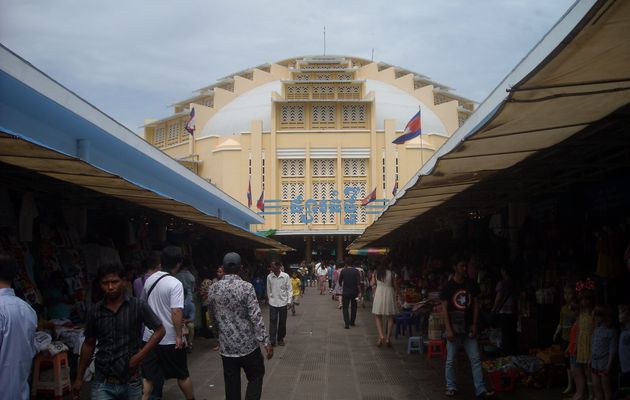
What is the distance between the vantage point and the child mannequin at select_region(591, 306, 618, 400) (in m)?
5.86

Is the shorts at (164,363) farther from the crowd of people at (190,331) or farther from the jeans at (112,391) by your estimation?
the jeans at (112,391)

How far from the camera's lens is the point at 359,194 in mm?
37219

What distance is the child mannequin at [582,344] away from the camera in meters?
6.20

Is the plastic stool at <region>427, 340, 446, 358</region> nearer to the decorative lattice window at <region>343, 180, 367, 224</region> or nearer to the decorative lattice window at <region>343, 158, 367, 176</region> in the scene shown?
the decorative lattice window at <region>343, 180, 367, 224</region>

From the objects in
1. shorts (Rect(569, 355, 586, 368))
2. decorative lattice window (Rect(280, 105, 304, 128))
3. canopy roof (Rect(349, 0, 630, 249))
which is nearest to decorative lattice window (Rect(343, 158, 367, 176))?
decorative lattice window (Rect(280, 105, 304, 128))

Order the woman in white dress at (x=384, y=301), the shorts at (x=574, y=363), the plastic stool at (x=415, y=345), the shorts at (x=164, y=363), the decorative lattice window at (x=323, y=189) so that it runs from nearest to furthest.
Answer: the shorts at (x=164, y=363)
the shorts at (x=574, y=363)
the plastic stool at (x=415, y=345)
the woman in white dress at (x=384, y=301)
the decorative lattice window at (x=323, y=189)

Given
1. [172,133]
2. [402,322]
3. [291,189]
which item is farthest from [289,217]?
[402,322]

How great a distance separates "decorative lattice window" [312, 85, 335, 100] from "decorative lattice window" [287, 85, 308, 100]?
0.59 m

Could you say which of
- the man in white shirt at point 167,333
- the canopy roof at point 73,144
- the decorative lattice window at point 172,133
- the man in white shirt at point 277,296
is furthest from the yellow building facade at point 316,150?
the man in white shirt at point 167,333

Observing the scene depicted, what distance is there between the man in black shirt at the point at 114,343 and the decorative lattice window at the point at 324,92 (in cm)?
3628

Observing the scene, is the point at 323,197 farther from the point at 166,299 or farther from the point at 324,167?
the point at 166,299

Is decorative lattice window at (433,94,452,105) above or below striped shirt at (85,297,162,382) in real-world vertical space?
above

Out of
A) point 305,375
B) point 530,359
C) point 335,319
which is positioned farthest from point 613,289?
point 335,319

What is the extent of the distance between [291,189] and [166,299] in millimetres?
31981
